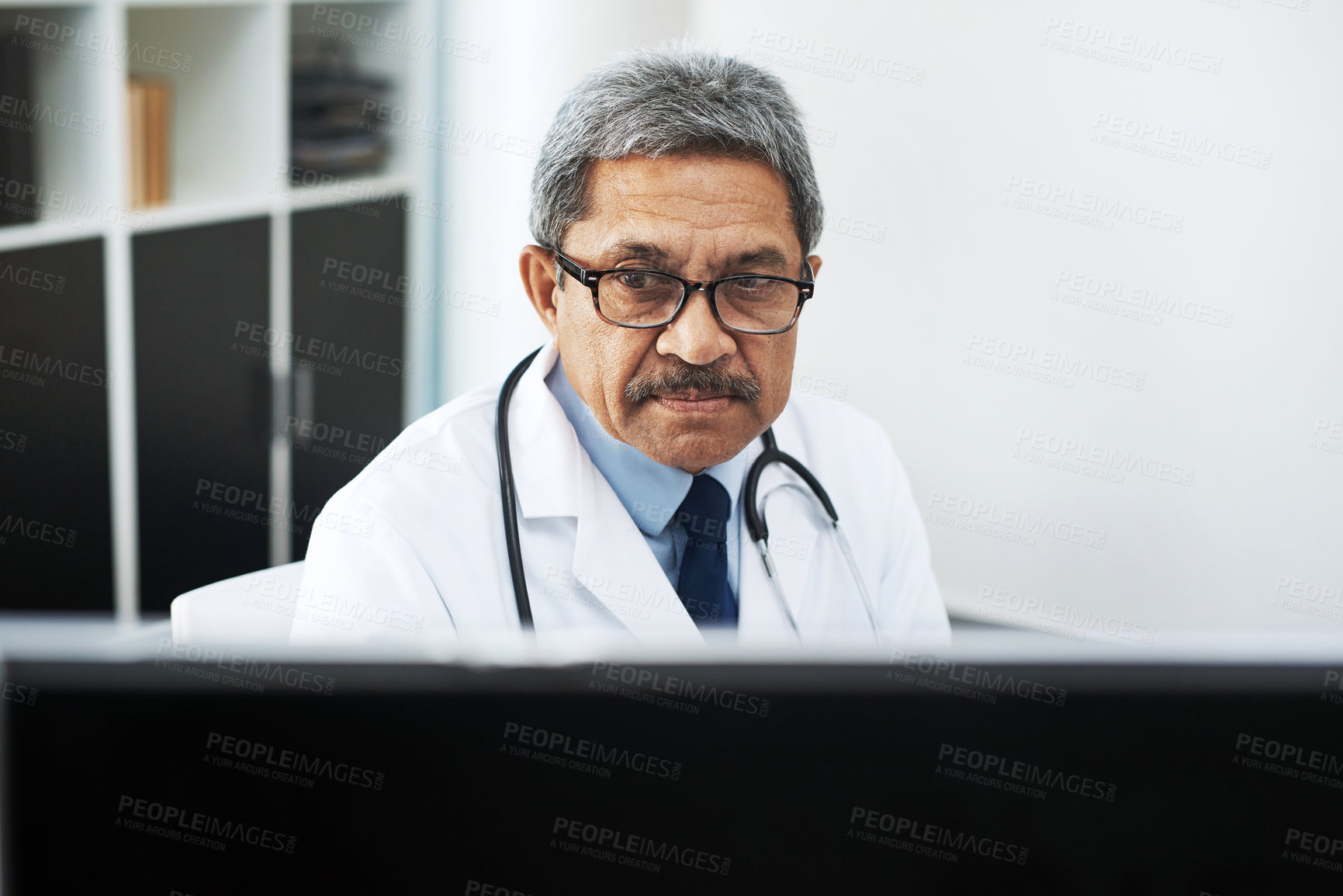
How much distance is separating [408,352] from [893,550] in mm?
1786

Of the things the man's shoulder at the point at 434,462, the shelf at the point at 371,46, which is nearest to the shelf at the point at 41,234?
the shelf at the point at 371,46

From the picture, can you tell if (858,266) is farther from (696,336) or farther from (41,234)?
(41,234)

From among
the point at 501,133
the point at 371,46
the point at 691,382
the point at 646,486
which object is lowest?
the point at 646,486

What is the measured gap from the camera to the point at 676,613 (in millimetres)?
1259

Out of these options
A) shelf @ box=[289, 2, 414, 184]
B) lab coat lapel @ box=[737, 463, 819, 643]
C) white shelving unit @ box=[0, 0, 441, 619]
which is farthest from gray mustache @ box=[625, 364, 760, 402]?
shelf @ box=[289, 2, 414, 184]

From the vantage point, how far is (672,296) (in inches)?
47.4

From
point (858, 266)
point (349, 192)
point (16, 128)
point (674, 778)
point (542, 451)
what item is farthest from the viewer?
point (349, 192)

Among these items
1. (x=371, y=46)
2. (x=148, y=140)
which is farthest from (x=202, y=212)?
(x=371, y=46)

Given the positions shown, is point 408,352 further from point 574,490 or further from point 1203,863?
point 1203,863

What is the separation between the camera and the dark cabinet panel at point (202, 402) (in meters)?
2.34

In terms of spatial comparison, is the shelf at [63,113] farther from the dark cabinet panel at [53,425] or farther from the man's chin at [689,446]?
the man's chin at [689,446]

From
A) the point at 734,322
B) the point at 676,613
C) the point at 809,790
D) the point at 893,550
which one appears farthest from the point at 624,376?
the point at 809,790

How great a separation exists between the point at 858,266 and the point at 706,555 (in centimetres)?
145

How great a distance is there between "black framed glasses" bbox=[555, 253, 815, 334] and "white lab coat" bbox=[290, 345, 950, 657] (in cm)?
18
